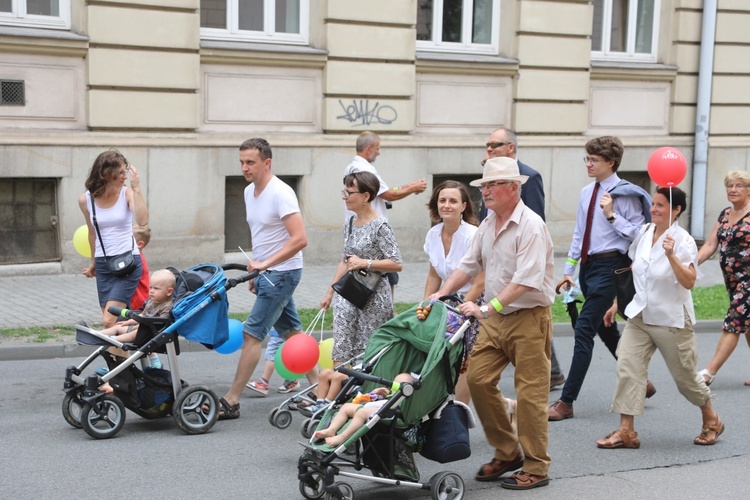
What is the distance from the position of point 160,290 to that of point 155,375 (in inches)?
21.5

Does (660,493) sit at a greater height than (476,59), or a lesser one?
lesser

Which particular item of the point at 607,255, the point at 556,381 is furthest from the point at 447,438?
the point at 556,381

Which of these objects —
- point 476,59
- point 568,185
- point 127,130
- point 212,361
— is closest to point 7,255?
point 127,130

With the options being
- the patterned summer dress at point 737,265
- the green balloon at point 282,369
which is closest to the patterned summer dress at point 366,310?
the green balloon at point 282,369

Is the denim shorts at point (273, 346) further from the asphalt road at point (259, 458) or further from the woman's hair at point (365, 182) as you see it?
the woman's hair at point (365, 182)

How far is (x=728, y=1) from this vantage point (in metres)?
17.4

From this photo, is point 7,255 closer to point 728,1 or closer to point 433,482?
point 433,482

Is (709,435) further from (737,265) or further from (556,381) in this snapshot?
(737,265)

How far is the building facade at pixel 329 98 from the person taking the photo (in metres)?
12.8

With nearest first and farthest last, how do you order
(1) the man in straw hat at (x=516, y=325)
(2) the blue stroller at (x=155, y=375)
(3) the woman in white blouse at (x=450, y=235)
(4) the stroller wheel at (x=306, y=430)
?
(1) the man in straw hat at (x=516, y=325)
(4) the stroller wheel at (x=306, y=430)
(2) the blue stroller at (x=155, y=375)
(3) the woman in white blouse at (x=450, y=235)

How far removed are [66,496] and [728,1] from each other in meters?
14.8

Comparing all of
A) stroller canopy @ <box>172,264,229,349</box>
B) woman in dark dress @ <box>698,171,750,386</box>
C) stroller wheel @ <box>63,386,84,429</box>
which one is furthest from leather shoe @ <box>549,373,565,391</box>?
stroller wheel @ <box>63,386,84,429</box>

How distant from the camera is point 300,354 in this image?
7.05 m

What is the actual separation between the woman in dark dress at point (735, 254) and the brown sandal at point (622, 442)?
1.84 m
